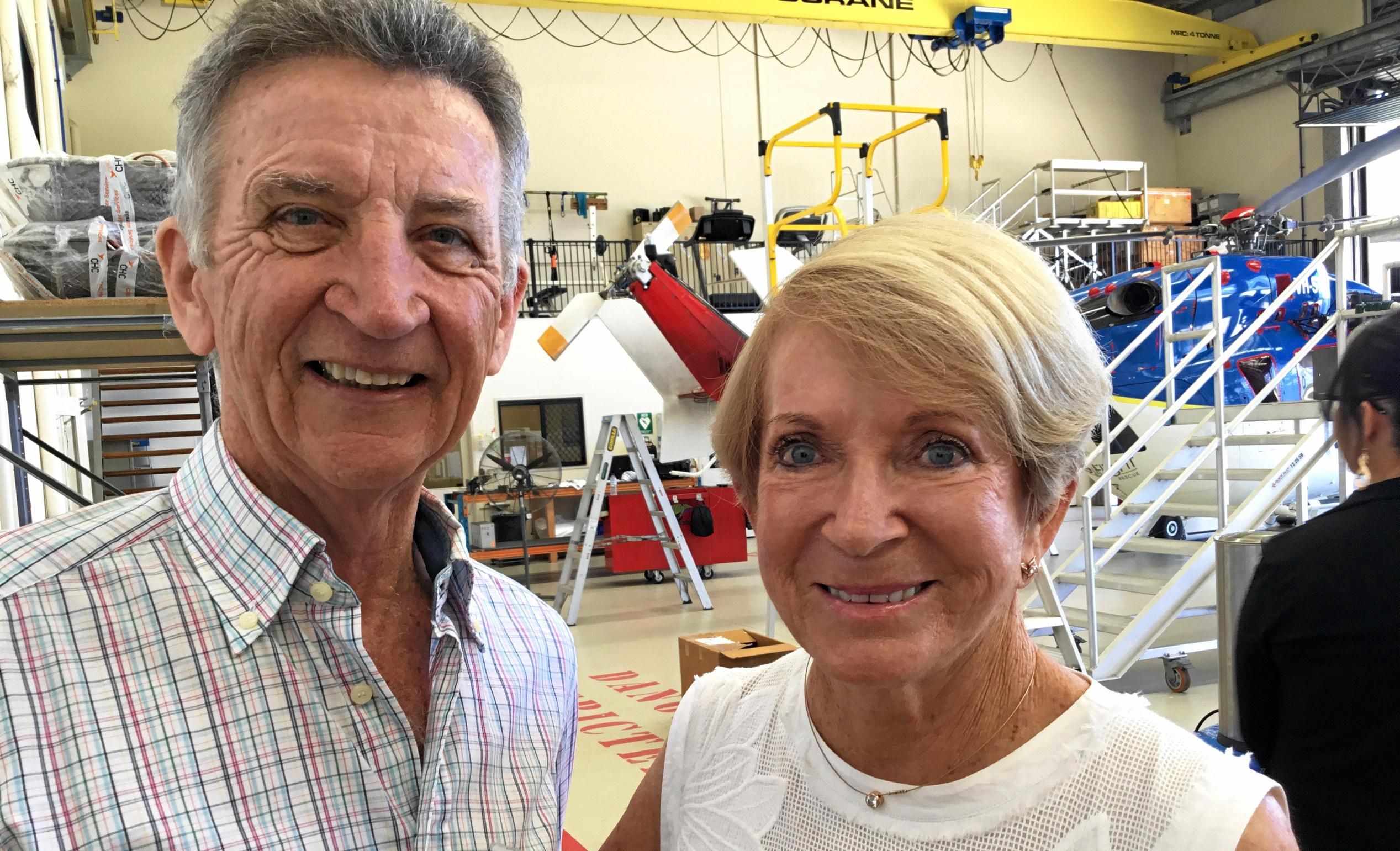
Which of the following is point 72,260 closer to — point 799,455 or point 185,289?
point 185,289

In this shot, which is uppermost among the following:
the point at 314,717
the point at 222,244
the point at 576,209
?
the point at 576,209

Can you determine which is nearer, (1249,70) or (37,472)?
(37,472)

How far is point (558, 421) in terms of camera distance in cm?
1214

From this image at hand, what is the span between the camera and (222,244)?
46.3 inches

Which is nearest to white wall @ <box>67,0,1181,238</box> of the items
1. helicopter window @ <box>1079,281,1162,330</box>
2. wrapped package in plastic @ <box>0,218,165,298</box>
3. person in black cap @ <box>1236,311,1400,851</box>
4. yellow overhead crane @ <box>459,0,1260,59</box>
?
yellow overhead crane @ <box>459,0,1260,59</box>

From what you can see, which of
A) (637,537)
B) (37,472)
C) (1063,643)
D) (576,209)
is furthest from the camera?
(576,209)

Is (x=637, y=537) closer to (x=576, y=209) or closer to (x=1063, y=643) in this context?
(x=1063, y=643)

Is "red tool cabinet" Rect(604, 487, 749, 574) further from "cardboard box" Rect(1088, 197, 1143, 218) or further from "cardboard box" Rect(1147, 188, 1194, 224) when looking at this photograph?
"cardboard box" Rect(1147, 188, 1194, 224)

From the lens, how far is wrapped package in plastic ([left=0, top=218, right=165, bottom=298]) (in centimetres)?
221

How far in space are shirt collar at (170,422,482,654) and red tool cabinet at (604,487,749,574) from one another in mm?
7816

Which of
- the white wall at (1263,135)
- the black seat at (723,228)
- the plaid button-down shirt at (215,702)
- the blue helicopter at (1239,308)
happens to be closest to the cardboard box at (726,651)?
the plaid button-down shirt at (215,702)

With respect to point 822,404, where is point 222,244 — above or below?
above

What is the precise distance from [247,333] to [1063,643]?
4201mm

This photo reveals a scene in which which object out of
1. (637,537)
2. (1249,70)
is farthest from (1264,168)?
(637,537)
